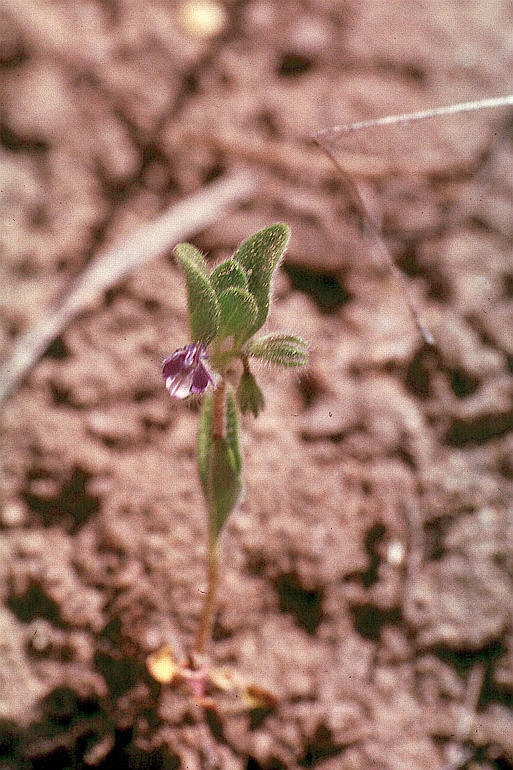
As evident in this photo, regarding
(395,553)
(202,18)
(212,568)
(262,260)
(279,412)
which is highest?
(202,18)

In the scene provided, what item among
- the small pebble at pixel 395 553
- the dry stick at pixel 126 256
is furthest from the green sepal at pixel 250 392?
the dry stick at pixel 126 256

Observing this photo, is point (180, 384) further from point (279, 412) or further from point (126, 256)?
point (126, 256)

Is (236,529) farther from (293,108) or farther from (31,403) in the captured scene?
(293,108)

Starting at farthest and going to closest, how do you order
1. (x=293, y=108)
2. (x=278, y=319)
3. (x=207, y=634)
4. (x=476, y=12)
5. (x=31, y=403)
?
(x=476, y=12) → (x=293, y=108) → (x=278, y=319) → (x=31, y=403) → (x=207, y=634)

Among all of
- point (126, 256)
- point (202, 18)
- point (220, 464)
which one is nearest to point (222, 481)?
point (220, 464)

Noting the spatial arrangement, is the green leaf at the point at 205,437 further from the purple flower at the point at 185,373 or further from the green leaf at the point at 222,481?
the purple flower at the point at 185,373

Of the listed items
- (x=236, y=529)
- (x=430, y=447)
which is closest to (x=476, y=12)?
(x=430, y=447)
